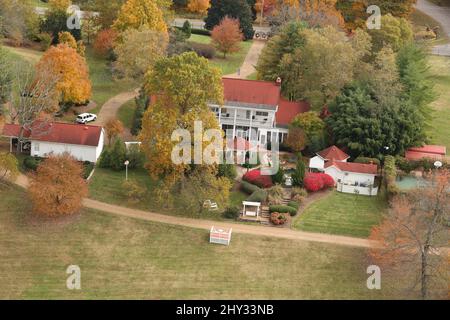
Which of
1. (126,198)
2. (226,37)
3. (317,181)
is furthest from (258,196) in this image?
(226,37)

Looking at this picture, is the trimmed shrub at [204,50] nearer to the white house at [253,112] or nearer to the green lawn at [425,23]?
the white house at [253,112]

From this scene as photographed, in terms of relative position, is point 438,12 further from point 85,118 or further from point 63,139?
point 63,139

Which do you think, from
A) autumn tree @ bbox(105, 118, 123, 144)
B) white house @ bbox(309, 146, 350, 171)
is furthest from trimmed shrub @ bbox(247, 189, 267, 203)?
autumn tree @ bbox(105, 118, 123, 144)

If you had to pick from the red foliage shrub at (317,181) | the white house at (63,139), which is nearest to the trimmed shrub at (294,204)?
the red foliage shrub at (317,181)

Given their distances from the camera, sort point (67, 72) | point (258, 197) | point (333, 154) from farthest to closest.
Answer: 1. point (67, 72)
2. point (333, 154)
3. point (258, 197)

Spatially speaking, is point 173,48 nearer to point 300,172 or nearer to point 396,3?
point 300,172

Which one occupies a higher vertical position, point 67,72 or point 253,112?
point 67,72

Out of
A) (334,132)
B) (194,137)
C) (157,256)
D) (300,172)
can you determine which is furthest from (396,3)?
(157,256)
